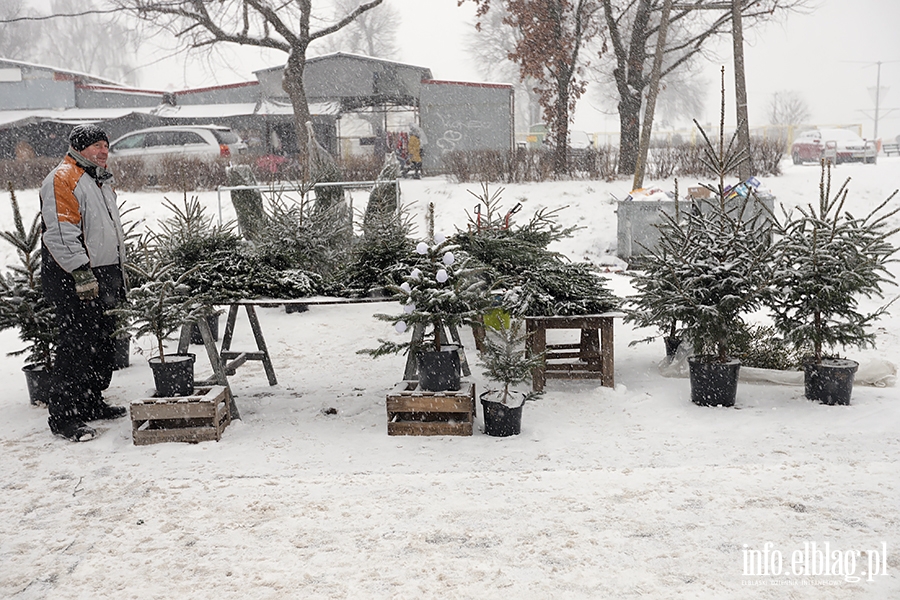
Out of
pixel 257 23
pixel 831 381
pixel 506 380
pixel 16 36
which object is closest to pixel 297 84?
pixel 257 23

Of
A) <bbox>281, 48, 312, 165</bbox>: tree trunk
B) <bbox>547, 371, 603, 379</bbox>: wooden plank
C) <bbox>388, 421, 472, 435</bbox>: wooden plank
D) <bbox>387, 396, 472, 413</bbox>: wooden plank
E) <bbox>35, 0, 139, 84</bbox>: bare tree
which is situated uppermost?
<bbox>35, 0, 139, 84</bbox>: bare tree

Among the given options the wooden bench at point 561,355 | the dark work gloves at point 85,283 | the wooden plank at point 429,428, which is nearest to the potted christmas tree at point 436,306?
the wooden plank at point 429,428

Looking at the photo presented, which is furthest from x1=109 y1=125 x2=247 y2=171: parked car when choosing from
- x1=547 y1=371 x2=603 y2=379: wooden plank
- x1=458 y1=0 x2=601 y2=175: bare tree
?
x1=547 y1=371 x2=603 y2=379: wooden plank

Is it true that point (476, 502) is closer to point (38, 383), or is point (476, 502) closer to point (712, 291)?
point (712, 291)

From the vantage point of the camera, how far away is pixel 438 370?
498 cm

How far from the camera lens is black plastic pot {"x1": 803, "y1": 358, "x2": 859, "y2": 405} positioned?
526 cm

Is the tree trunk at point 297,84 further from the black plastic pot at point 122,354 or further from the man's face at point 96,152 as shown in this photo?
the man's face at point 96,152

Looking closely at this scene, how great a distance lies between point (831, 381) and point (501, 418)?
2.43 meters

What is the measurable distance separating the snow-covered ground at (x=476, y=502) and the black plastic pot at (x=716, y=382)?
4.8 inches

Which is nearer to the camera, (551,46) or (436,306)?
(436,306)

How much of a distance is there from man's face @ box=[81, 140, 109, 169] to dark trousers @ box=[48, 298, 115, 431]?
0.95 meters

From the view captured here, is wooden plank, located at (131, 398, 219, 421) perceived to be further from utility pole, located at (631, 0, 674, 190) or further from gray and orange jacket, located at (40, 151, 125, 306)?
utility pole, located at (631, 0, 674, 190)

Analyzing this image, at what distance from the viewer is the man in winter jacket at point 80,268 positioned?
4.72 meters

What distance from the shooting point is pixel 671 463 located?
4371mm
